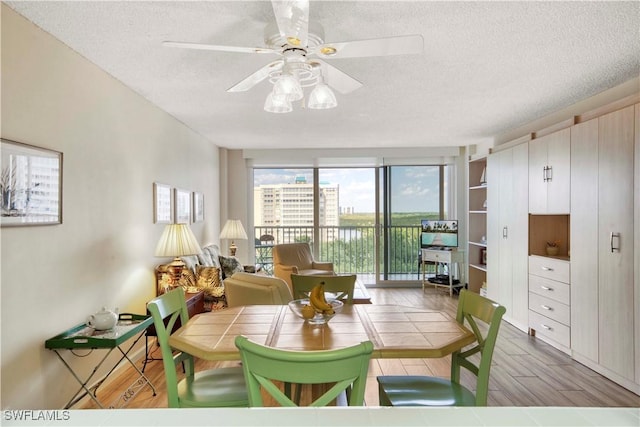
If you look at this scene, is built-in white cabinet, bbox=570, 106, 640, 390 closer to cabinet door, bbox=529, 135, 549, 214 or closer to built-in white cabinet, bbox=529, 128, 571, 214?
built-in white cabinet, bbox=529, 128, 571, 214

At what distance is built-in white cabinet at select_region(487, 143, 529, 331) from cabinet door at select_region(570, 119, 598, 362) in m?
0.76

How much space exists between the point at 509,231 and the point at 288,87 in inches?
145

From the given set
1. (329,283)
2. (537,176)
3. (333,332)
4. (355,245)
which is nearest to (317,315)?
(333,332)

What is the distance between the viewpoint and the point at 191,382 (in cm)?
186

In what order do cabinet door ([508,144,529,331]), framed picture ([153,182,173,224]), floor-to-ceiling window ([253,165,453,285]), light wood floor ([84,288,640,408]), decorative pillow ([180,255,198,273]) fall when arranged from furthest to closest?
floor-to-ceiling window ([253,165,453,285]), cabinet door ([508,144,529,331]), decorative pillow ([180,255,198,273]), framed picture ([153,182,173,224]), light wood floor ([84,288,640,408])

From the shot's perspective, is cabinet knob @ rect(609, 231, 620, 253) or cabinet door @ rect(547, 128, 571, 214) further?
cabinet door @ rect(547, 128, 571, 214)

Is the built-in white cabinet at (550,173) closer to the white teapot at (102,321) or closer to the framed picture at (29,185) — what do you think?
the white teapot at (102,321)

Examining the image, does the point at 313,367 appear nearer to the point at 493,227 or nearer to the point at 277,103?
the point at 277,103

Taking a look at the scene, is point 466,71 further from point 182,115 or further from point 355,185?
point 355,185

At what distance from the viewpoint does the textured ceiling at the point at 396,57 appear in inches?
77.2

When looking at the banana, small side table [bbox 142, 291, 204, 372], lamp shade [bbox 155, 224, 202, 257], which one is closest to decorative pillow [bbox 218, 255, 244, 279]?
small side table [bbox 142, 291, 204, 372]

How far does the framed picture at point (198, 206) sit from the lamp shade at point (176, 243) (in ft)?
4.83

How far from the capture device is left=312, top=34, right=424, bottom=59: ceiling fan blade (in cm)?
167

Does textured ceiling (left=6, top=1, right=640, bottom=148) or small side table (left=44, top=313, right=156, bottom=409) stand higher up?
textured ceiling (left=6, top=1, right=640, bottom=148)
